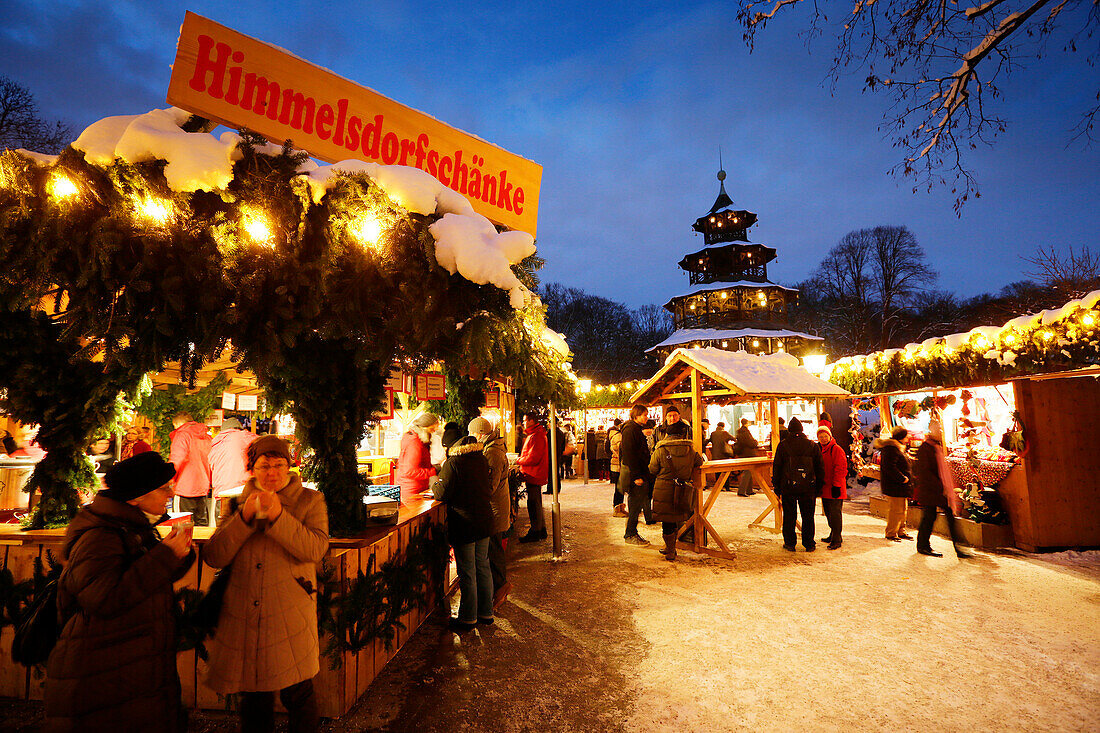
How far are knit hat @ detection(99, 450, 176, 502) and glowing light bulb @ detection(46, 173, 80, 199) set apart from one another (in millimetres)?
1501

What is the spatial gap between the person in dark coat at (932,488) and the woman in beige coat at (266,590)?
7.73m

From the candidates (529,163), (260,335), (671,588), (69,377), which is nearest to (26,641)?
(260,335)

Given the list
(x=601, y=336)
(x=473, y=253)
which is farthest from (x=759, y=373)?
(x=601, y=336)

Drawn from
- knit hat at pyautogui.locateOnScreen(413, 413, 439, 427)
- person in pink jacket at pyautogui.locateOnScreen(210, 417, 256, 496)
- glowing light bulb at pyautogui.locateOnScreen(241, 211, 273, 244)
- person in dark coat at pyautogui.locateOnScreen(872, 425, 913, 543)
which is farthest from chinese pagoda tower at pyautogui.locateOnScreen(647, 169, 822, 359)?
glowing light bulb at pyautogui.locateOnScreen(241, 211, 273, 244)

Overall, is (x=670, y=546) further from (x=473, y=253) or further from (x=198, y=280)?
(x=198, y=280)

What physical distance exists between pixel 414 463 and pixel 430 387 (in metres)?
1.61

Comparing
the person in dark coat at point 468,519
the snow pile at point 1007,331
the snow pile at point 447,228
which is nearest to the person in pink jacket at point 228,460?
the person in dark coat at point 468,519

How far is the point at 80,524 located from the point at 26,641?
0.58m

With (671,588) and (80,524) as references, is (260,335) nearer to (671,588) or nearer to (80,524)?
(80,524)

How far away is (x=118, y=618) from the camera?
6.77 ft

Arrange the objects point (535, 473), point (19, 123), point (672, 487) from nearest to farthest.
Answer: point (672, 487), point (535, 473), point (19, 123)

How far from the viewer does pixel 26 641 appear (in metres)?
2.10

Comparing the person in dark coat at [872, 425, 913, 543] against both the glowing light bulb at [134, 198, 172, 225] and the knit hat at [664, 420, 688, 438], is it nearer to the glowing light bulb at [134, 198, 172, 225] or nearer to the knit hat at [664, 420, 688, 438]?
the knit hat at [664, 420, 688, 438]

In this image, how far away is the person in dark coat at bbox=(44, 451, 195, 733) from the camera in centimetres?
199
